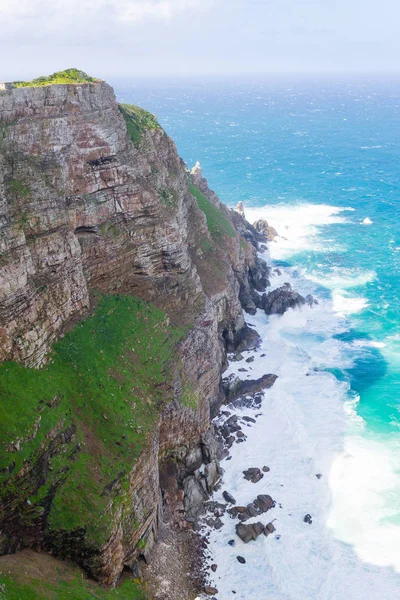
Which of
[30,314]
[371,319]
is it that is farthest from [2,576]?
[371,319]

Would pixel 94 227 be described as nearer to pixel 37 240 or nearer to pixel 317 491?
pixel 37 240

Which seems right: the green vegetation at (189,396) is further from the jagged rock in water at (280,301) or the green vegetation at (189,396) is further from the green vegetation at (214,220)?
the jagged rock in water at (280,301)

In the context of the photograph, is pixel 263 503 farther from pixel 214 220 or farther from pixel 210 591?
pixel 214 220

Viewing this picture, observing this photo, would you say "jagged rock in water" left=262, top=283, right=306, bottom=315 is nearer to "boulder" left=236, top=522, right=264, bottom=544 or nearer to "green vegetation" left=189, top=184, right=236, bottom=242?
"green vegetation" left=189, top=184, right=236, bottom=242

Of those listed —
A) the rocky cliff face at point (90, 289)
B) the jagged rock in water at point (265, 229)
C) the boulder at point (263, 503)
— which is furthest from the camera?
the jagged rock in water at point (265, 229)

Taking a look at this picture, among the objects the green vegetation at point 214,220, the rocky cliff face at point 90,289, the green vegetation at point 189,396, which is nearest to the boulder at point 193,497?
the rocky cliff face at point 90,289

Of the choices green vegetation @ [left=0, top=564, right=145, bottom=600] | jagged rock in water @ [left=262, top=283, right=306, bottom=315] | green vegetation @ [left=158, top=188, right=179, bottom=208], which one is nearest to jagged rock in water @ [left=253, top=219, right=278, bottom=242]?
jagged rock in water @ [left=262, top=283, right=306, bottom=315]

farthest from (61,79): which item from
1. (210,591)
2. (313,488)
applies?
(210,591)
